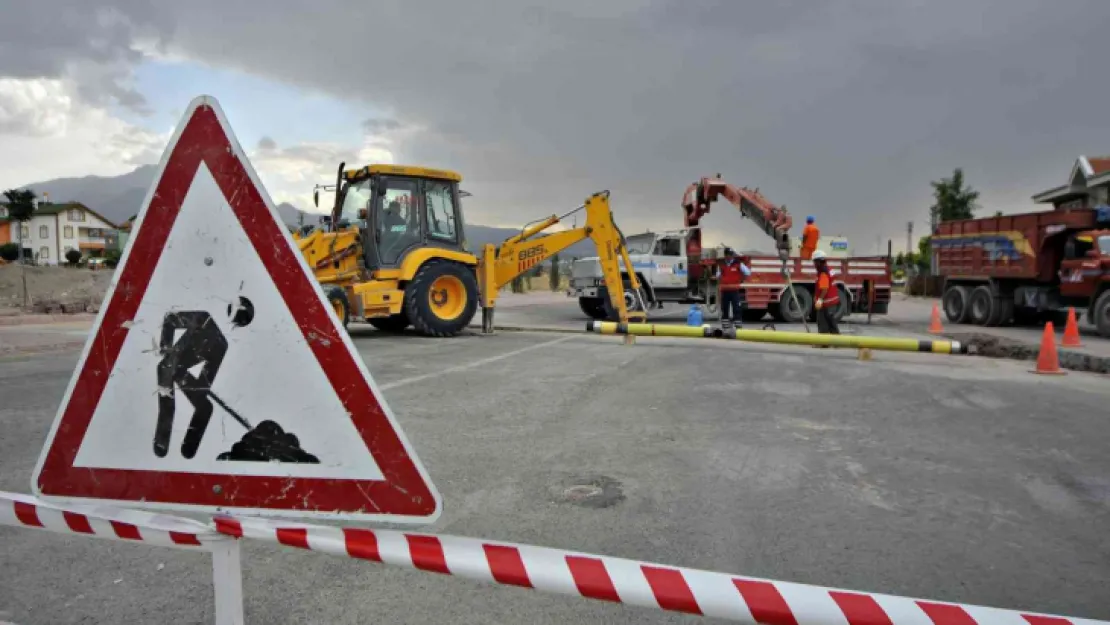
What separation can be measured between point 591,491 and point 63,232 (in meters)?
93.3

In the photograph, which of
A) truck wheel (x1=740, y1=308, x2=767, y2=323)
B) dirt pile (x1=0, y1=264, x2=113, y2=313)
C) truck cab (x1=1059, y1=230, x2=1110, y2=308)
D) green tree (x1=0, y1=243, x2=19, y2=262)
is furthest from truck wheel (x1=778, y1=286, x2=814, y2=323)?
green tree (x1=0, y1=243, x2=19, y2=262)

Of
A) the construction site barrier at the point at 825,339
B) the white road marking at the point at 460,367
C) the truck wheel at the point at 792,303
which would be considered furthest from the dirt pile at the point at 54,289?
the truck wheel at the point at 792,303

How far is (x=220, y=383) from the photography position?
6.80 ft

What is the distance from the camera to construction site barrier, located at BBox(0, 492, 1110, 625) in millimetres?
1639

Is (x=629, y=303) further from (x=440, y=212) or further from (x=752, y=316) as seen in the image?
(x=440, y=212)

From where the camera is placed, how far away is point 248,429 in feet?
6.81

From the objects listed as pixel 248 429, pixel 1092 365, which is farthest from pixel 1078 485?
pixel 1092 365

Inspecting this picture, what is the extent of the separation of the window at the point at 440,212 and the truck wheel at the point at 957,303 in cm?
1427

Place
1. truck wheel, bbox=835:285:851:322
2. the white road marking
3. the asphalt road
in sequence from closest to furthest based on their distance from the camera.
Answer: the asphalt road, the white road marking, truck wheel, bbox=835:285:851:322

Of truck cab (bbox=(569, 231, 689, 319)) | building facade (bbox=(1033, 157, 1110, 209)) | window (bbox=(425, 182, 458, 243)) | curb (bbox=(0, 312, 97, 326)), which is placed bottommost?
curb (bbox=(0, 312, 97, 326))

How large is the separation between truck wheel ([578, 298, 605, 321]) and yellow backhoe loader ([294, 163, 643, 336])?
4.53 meters

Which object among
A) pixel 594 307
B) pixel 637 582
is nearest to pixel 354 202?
pixel 594 307

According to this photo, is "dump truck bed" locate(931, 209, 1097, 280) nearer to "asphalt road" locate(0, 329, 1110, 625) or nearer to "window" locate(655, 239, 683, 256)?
"window" locate(655, 239, 683, 256)

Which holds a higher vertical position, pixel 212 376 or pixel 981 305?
pixel 212 376
